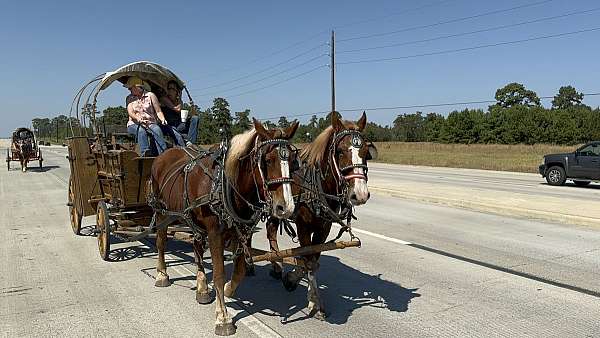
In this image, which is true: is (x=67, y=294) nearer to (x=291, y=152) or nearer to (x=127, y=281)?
(x=127, y=281)

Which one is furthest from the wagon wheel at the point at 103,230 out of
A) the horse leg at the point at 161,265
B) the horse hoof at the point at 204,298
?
the horse hoof at the point at 204,298

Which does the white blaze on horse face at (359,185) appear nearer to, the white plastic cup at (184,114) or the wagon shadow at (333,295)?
the wagon shadow at (333,295)

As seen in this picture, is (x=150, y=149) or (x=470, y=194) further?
(x=470, y=194)

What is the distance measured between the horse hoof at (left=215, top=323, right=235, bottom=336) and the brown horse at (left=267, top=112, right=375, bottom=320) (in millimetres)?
909

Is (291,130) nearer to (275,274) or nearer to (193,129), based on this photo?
(275,274)

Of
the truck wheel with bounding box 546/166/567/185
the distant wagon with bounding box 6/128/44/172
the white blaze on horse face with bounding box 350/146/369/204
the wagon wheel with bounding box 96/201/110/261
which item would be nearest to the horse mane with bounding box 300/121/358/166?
the white blaze on horse face with bounding box 350/146/369/204

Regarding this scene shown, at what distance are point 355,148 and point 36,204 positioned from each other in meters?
13.0

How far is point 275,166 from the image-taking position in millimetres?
4195

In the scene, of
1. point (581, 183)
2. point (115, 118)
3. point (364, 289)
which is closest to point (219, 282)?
point (364, 289)

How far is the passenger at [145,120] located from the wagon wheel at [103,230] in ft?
3.58

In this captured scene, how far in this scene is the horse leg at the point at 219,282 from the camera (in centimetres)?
452

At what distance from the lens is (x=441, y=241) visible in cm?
864

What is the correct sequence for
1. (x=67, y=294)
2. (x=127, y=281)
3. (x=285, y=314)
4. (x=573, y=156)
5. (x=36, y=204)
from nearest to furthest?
(x=285, y=314)
(x=67, y=294)
(x=127, y=281)
(x=36, y=204)
(x=573, y=156)

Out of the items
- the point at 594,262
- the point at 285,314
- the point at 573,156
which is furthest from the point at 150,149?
the point at 573,156
